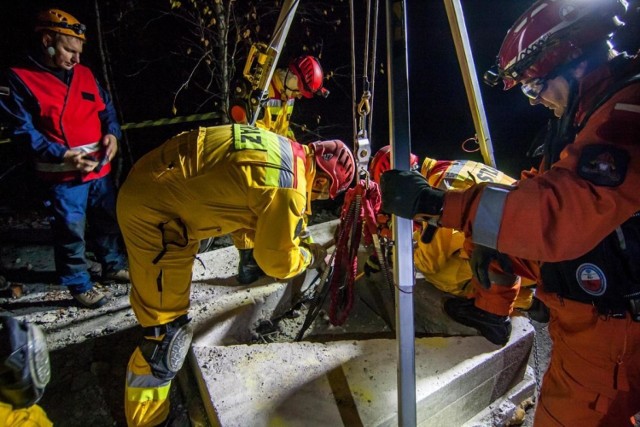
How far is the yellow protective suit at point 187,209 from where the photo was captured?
2.24 metres

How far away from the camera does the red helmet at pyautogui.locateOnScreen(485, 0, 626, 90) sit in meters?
1.61

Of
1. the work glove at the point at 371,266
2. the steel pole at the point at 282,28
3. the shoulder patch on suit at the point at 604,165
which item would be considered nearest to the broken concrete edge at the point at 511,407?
the work glove at the point at 371,266

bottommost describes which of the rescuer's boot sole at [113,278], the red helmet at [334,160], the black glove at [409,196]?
the rescuer's boot sole at [113,278]

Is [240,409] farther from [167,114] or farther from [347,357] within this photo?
[167,114]

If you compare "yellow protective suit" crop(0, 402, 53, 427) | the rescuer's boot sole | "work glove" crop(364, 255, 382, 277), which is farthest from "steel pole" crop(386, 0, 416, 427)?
the rescuer's boot sole

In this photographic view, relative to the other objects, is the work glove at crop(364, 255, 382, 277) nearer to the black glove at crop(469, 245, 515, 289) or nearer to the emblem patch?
the black glove at crop(469, 245, 515, 289)

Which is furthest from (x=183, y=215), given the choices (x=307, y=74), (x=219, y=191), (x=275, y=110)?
(x=307, y=74)

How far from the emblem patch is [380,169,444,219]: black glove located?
2.37ft

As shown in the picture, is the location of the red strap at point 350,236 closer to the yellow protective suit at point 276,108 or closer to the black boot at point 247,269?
the black boot at point 247,269

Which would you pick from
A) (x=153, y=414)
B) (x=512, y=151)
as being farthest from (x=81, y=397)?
(x=512, y=151)

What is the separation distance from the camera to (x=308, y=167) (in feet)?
8.32

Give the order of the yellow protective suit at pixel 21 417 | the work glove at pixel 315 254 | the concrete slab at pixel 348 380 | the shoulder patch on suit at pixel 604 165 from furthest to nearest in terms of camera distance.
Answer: the work glove at pixel 315 254
the concrete slab at pixel 348 380
the yellow protective suit at pixel 21 417
the shoulder patch on suit at pixel 604 165

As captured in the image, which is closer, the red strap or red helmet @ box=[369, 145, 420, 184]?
the red strap

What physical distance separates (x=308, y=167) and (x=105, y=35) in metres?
6.30
